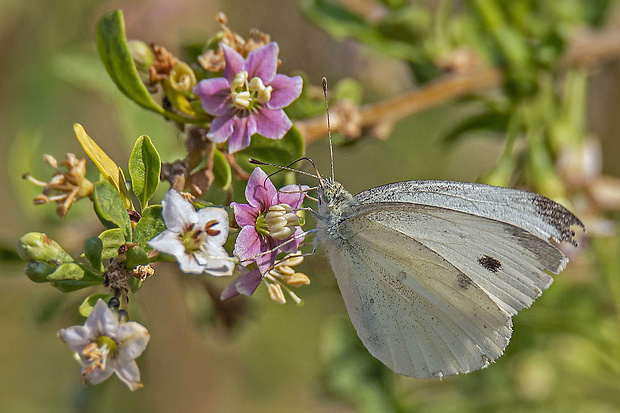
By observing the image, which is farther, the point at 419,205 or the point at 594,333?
the point at 594,333

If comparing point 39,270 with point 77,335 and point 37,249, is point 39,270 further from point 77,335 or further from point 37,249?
point 77,335

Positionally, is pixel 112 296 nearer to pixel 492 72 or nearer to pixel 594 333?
pixel 492 72

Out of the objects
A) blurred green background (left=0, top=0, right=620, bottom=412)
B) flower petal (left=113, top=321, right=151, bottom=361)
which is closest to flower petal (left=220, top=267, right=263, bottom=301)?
flower petal (left=113, top=321, right=151, bottom=361)

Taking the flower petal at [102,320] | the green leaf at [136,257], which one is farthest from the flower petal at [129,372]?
the green leaf at [136,257]

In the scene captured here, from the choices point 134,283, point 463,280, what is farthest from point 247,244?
point 463,280

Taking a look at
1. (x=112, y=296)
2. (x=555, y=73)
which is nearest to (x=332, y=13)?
(x=555, y=73)

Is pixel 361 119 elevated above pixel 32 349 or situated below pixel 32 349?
above

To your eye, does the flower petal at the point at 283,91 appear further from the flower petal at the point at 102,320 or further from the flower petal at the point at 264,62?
the flower petal at the point at 102,320
